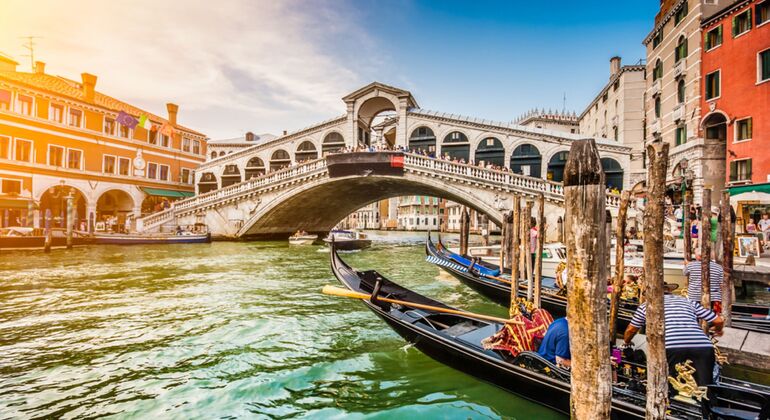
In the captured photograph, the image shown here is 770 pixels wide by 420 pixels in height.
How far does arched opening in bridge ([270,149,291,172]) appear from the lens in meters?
22.8

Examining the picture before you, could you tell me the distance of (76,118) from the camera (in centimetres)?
1847

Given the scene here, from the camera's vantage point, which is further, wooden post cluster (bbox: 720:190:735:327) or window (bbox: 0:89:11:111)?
window (bbox: 0:89:11:111)

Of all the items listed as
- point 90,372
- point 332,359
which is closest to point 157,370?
point 90,372

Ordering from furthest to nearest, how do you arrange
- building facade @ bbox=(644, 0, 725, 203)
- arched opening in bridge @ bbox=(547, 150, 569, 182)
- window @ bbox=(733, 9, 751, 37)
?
arched opening in bridge @ bbox=(547, 150, 569, 182) → building facade @ bbox=(644, 0, 725, 203) → window @ bbox=(733, 9, 751, 37)

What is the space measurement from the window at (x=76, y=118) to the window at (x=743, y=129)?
83.2ft

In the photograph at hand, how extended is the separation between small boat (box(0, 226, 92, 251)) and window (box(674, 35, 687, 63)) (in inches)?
911

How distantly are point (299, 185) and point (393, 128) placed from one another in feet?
34.0

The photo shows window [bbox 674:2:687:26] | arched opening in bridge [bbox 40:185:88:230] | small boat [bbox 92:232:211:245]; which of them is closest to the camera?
window [bbox 674:2:687:26]

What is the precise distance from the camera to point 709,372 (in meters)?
2.63

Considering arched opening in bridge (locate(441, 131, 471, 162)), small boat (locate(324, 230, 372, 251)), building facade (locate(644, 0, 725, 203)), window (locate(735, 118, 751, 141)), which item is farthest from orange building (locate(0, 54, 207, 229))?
window (locate(735, 118, 751, 141))

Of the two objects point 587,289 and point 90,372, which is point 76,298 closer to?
point 90,372

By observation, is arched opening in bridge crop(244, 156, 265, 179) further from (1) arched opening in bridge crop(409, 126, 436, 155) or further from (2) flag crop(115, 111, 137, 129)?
(1) arched opening in bridge crop(409, 126, 436, 155)

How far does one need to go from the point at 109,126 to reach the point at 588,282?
23592 mm

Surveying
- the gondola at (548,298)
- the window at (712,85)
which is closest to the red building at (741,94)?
the window at (712,85)
